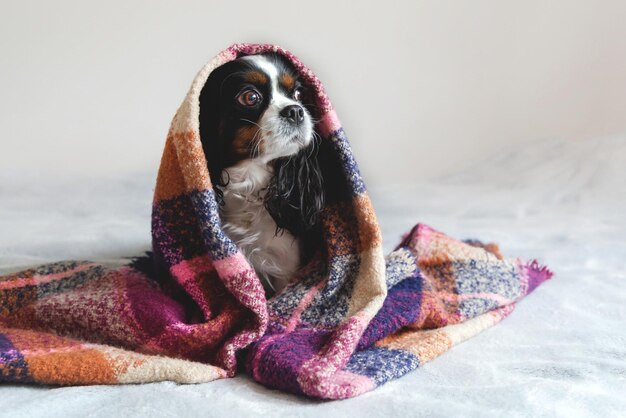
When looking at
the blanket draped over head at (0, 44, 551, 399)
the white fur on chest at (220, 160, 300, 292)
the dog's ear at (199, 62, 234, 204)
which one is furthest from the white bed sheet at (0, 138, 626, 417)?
the dog's ear at (199, 62, 234, 204)

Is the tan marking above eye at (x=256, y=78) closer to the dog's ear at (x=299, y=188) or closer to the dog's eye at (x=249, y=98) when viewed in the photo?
the dog's eye at (x=249, y=98)

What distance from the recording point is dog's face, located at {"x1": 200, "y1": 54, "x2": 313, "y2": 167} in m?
1.39

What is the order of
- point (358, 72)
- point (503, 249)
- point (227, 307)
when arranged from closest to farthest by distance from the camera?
point (227, 307)
point (503, 249)
point (358, 72)

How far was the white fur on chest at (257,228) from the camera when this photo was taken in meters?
1.49

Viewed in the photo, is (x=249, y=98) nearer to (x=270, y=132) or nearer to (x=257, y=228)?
(x=270, y=132)

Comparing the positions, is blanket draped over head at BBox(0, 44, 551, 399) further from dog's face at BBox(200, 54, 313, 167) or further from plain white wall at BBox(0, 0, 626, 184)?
plain white wall at BBox(0, 0, 626, 184)

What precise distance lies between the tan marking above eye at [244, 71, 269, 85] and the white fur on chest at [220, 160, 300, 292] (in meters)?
0.16

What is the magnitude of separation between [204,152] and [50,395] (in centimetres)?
53

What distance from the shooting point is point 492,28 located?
3002 mm

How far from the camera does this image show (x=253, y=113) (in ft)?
4.65

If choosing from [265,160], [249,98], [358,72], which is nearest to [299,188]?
[265,160]

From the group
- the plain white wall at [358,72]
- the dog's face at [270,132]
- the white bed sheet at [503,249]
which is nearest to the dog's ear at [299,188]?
the dog's face at [270,132]

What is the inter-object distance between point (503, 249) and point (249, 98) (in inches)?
41.9

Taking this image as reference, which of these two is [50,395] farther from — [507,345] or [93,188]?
[93,188]
